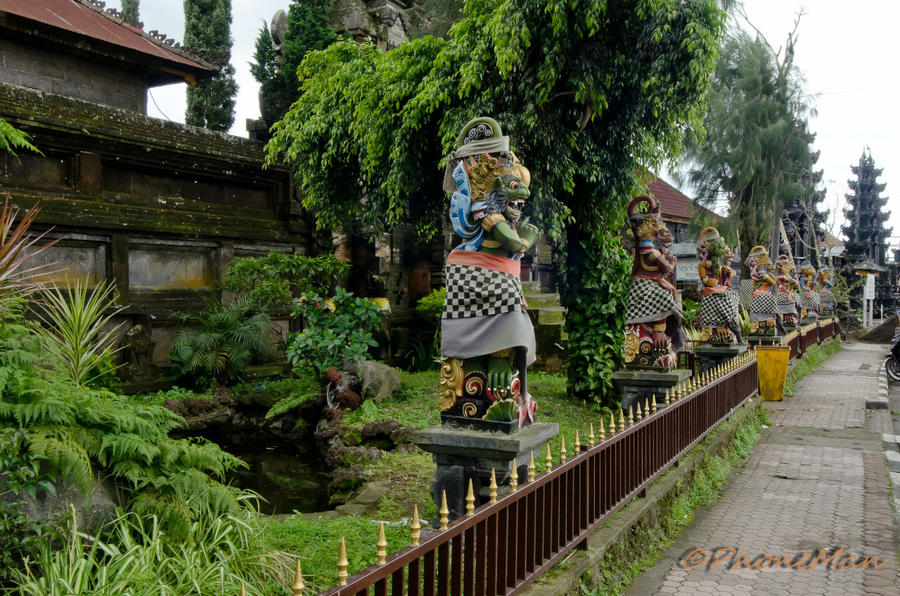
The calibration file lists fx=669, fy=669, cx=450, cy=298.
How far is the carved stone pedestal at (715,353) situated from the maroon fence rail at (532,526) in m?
5.31

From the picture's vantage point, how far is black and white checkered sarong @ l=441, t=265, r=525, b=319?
14.1 feet

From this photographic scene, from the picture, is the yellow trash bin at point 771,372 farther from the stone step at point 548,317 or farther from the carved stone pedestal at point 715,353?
the stone step at point 548,317

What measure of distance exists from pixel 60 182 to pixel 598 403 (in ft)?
29.9

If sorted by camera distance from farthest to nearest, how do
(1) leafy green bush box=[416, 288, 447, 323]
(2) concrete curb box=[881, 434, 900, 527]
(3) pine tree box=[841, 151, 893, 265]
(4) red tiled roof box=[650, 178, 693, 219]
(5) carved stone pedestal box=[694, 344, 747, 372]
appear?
(3) pine tree box=[841, 151, 893, 265]
(4) red tiled roof box=[650, 178, 693, 219]
(1) leafy green bush box=[416, 288, 447, 323]
(5) carved stone pedestal box=[694, 344, 747, 372]
(2) concrete curb box=[881, 434, 900, 527]

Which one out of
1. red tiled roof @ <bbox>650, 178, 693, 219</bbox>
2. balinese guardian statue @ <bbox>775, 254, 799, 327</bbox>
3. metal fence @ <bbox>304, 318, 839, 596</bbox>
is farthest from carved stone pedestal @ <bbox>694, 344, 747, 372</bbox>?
red tiled roof @ <bbox>650, 178, 693, 219</bbox>

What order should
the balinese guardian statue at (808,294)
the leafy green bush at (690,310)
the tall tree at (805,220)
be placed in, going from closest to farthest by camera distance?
1. the leafy green bush at (690,310)
2. the balinese guardian statue at (808,294)
3. the tall tree at (805,220)

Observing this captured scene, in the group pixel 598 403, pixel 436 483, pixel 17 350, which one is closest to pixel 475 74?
pixel 598 403

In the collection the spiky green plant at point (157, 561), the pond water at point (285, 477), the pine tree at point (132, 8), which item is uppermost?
the pine tree at point (132, 8)

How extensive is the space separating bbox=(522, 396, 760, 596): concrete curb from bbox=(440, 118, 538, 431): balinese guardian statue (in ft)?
2.91

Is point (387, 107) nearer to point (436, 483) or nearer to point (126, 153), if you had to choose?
point (126, 153)

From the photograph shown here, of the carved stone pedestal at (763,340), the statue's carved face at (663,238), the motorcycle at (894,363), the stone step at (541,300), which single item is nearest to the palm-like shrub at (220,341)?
the stone step at (541,300)

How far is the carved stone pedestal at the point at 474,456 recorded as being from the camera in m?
4.14

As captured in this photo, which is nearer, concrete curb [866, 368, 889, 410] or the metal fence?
the metal fence

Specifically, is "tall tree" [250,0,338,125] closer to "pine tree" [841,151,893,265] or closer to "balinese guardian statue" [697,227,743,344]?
"balinese guardian statue" [697,227,743,344]
